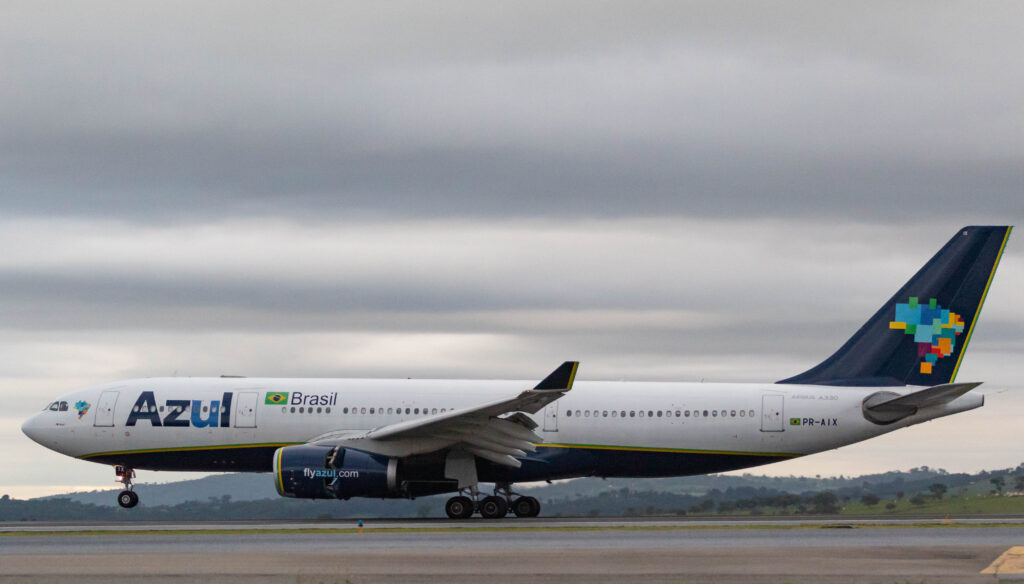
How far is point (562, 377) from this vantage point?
3494cm

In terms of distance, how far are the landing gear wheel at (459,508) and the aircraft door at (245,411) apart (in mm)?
6485

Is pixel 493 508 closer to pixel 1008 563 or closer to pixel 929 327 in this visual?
pixel 929 327

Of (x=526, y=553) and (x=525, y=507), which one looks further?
(x=525, y=507)

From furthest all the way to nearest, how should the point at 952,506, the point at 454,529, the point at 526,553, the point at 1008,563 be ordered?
the point at 952,506 < the point at 454,529 < the point at 526,553 < the point at 1008,563

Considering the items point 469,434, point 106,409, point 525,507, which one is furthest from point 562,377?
point 106,409

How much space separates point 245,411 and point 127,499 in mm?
5007

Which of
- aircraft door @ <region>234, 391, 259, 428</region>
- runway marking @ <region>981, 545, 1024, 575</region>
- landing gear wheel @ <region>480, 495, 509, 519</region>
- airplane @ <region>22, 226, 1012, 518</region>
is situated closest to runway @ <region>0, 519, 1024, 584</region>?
runway marking @ <region>981, 545, 1024, 575</region>

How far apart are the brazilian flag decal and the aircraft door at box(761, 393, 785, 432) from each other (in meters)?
14.0

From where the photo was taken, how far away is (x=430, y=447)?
1474 inches

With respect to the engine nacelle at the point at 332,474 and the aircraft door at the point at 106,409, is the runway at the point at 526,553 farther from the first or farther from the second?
the aircraft door at the point at 106,409

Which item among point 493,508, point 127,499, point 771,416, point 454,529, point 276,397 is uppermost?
point 276,397

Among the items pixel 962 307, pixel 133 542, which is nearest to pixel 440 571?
pixel 133 542

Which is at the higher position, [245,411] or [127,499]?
[245,411]

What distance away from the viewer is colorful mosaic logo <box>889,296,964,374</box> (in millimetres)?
41156
